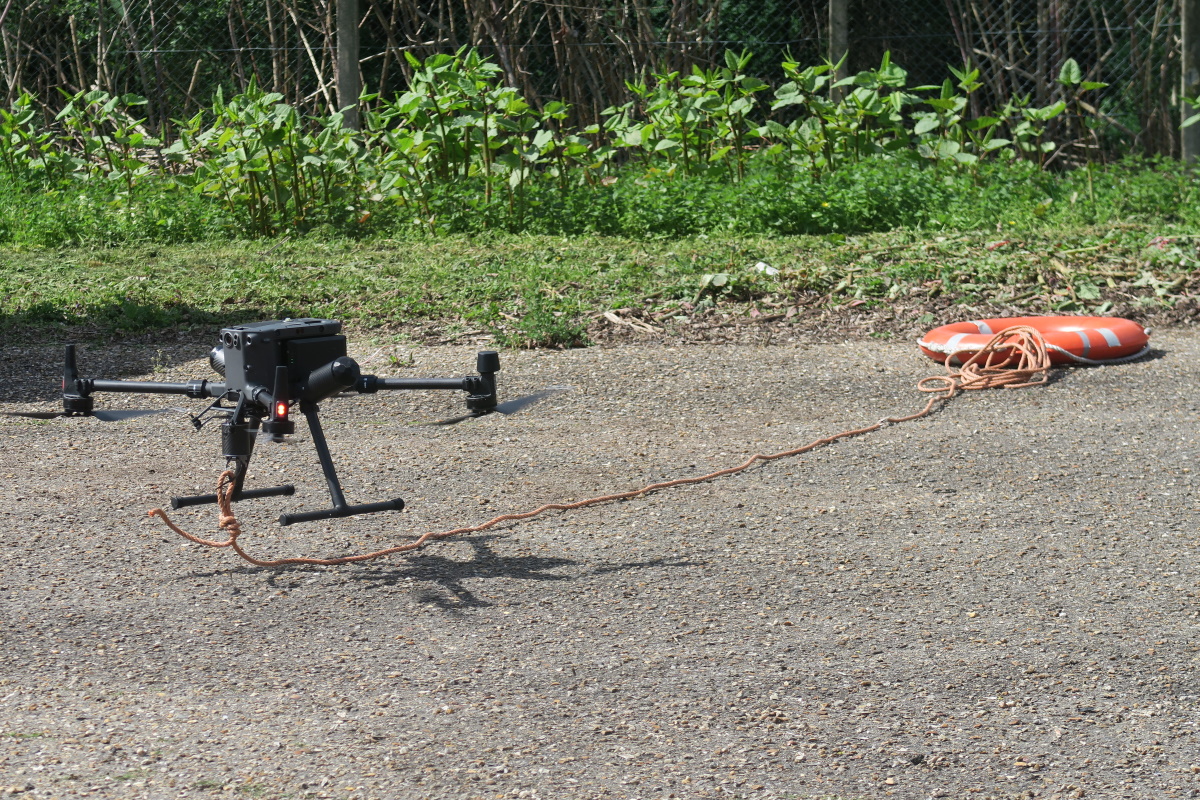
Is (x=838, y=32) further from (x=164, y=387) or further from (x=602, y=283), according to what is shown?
(x=164, y=387)

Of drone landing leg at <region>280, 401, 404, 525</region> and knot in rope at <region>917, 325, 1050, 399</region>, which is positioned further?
knot in rope at <region>917, 325, 1050, 399</region>

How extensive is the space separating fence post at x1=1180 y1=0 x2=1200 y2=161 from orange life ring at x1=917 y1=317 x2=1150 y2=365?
14.3ft

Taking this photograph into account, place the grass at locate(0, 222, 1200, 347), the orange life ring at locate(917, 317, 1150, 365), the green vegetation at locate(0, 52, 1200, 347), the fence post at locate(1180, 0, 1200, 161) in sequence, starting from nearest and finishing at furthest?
the orange life ring at locate(917, 317, 1150, 365) < the grass at locate(0, 222, 1200, 347) < the green vegetation at locate(0, 52, 1200, 347) < the fence post at locate(1180, 0, 1200, 161)

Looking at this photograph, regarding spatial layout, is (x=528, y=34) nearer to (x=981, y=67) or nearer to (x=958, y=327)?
(x=981, y=67)

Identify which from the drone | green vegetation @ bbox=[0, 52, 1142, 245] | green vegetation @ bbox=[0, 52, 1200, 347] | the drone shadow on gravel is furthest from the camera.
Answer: green vegetation @ bbox=[0, 52, 1142, 245]

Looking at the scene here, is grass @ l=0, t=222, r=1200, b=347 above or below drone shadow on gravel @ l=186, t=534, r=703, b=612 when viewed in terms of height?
below

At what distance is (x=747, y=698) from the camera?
9.63ft

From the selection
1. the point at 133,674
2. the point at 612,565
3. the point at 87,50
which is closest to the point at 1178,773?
the point at 612,565

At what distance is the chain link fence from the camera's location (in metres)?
11.4

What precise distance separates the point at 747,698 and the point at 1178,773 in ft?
2.84

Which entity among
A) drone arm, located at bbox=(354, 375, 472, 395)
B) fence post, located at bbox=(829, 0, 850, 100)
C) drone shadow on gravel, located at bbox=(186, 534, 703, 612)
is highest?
fence post, located at bbox=(829, 0, 850, 100)

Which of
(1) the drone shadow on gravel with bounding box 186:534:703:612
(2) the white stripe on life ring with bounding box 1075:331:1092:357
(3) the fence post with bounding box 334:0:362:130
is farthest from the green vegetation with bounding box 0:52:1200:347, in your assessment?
(1) the drone shadow on gravel with bounding box 186:534:703:612

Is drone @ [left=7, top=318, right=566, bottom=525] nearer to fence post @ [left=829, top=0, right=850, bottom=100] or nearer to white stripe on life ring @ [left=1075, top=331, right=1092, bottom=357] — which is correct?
white stripe on life ring @ [left=1075, top=331, right=1092, bottom=357]

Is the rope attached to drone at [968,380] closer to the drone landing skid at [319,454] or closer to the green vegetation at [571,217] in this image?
the drone landing skid at [319,454]
